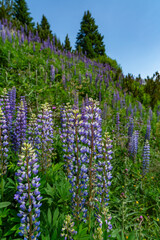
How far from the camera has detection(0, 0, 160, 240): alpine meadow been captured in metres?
1.76

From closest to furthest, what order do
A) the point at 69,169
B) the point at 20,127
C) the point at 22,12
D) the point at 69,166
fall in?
the point at 69,166 < the point at 69,169 < the point at 20,127 < the point at 22,12

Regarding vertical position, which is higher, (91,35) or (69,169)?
(91,35)

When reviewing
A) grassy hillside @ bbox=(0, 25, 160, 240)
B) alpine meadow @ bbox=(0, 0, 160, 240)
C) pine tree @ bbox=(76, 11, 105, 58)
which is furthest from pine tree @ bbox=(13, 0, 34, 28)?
grassy hillside @ bbox=(0, 25, 160, 240)

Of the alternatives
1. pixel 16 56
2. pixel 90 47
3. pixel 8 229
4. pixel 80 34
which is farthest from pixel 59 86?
pixel 80 34

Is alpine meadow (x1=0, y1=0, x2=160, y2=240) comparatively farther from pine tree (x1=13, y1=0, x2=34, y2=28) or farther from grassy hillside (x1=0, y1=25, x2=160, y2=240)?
pine tree (x1=13, y1=0, x2=34, y2=28)

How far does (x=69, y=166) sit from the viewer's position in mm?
1838

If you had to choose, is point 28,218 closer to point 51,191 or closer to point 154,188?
point 51,191

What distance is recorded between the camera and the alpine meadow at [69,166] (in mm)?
1758

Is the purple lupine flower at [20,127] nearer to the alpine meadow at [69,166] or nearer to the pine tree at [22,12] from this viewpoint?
the alpine meadow at [69,166]

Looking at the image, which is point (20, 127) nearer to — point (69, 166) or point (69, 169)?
point (69, 169)

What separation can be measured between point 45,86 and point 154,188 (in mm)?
5517

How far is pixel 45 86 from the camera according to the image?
23.3ft

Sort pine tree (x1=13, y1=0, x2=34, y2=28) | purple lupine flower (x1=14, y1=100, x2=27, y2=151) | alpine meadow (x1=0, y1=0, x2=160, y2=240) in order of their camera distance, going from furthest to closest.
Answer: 1. pine tree (x1=13, y1=0, x2=34, y2=28)
2. purple lupine flower (x1=14, y1=100, x2=27, y2=151)
3. alpine meadow (x1=0, y1=0, x2=160, y2=240)

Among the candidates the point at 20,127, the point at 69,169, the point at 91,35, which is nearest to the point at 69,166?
the point at 69,169
